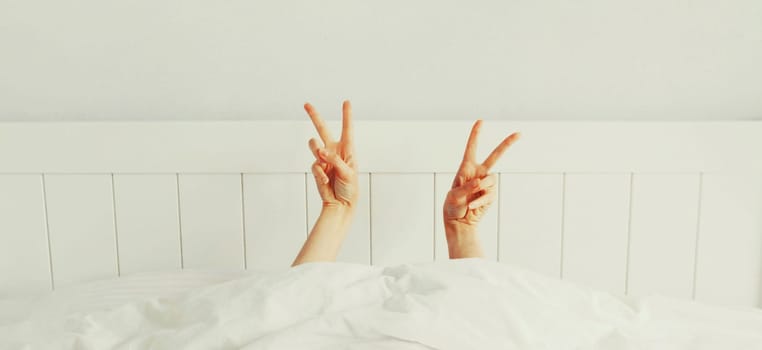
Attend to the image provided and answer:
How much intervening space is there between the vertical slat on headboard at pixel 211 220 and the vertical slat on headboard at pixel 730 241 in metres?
1.02

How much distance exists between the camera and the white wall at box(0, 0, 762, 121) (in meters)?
1.17

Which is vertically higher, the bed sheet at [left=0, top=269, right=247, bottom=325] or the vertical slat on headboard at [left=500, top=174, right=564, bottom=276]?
the vertical slat on headboard at [left=500, top=174, right=564, bottom=276]

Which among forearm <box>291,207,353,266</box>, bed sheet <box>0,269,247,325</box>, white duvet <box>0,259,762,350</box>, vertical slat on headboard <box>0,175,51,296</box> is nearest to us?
white duvet <box>0,259,762,350</box>

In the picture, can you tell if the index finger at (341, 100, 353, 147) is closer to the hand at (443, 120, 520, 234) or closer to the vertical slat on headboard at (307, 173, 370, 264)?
the vertical slat on headboard at (307, 173, 370, 264)

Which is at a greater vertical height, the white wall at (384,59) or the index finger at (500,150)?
the white wall at (384,59)


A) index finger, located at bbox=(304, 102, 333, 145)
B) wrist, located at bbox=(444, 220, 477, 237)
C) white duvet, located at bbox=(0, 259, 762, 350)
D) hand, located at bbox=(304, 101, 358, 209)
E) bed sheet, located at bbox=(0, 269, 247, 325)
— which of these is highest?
index finger, located at bbox=(304, 102, 333, 145)

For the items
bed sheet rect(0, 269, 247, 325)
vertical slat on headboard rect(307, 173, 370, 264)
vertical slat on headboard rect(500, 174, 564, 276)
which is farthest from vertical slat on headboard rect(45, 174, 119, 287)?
vertical slat on headboard rect(500, 174, 564, 276)

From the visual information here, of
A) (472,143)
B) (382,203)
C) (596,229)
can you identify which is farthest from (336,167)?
(596,229)

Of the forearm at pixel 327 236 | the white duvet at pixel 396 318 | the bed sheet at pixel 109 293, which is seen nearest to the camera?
the white duvet at pixel 396 318

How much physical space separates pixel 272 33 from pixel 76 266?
0.67 metres

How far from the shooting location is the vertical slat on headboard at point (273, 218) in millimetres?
1167

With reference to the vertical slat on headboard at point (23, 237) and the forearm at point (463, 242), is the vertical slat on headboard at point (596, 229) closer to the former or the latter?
the forearm at point (463, 242)

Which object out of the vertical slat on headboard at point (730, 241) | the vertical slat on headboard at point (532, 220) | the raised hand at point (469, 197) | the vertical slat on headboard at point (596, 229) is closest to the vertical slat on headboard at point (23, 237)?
the raised hand at point (469, 197)

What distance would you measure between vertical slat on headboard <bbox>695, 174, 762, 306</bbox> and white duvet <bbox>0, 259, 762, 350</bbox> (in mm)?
327
